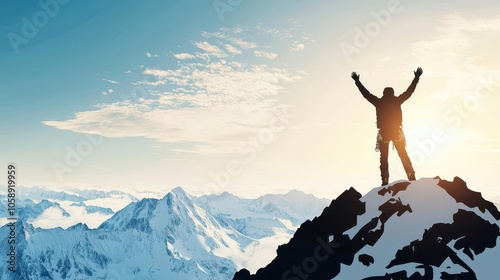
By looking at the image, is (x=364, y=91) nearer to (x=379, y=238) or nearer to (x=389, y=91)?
(x=389, y=91)

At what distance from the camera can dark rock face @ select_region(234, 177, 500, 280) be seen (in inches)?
949

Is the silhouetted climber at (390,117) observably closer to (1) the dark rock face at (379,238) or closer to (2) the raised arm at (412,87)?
(2) the raised arm at (412,87)

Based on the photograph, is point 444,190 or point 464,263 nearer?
point 464,263

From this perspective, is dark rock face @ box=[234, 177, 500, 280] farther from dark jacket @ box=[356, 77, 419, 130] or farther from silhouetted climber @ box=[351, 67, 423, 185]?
dark jacket @ box=[356, 77, 419, 130]

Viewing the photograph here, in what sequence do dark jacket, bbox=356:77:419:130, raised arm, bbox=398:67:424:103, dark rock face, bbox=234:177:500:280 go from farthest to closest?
dark jacket, bbox=356:77:419:130 < raised arm, bbox=398:67:424:103 < dark rock face, bbox=234:177:500:280

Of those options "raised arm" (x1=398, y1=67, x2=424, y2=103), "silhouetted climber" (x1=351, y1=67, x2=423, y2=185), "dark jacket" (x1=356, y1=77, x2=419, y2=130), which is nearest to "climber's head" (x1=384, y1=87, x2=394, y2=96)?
"silhouetted climber" (x1=351, y1=67, x2=423, y2=185)

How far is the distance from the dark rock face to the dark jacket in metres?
4.10

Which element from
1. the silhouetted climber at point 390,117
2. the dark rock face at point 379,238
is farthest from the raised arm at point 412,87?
the dark rock face at point 379,238

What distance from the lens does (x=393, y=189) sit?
28.3 metres

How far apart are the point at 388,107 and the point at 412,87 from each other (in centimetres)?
183

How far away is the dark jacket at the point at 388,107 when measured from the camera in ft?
89.2

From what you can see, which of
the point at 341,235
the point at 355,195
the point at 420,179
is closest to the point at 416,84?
the point at 420,179

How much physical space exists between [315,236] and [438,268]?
7.66 metres

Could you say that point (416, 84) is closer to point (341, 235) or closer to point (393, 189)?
point (393, 189)
